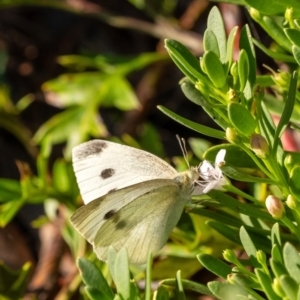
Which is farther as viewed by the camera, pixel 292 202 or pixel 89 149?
Result: pixel 89 149

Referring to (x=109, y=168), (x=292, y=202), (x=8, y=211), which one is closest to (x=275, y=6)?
(x=292, y=202)

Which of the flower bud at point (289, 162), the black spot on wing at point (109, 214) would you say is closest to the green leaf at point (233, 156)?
the flower bud at point (289, 162)

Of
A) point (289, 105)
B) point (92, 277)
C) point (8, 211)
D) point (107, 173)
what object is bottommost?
point (8, 211)

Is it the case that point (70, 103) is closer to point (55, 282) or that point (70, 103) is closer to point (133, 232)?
point (55, 282)

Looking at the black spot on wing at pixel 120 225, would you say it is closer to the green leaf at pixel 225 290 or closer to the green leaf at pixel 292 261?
the green leaf at pixel 225 290

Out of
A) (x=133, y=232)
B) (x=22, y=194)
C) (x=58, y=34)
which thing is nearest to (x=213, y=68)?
(x=133, y=232)

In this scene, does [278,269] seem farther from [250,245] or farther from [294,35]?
[294,35]
